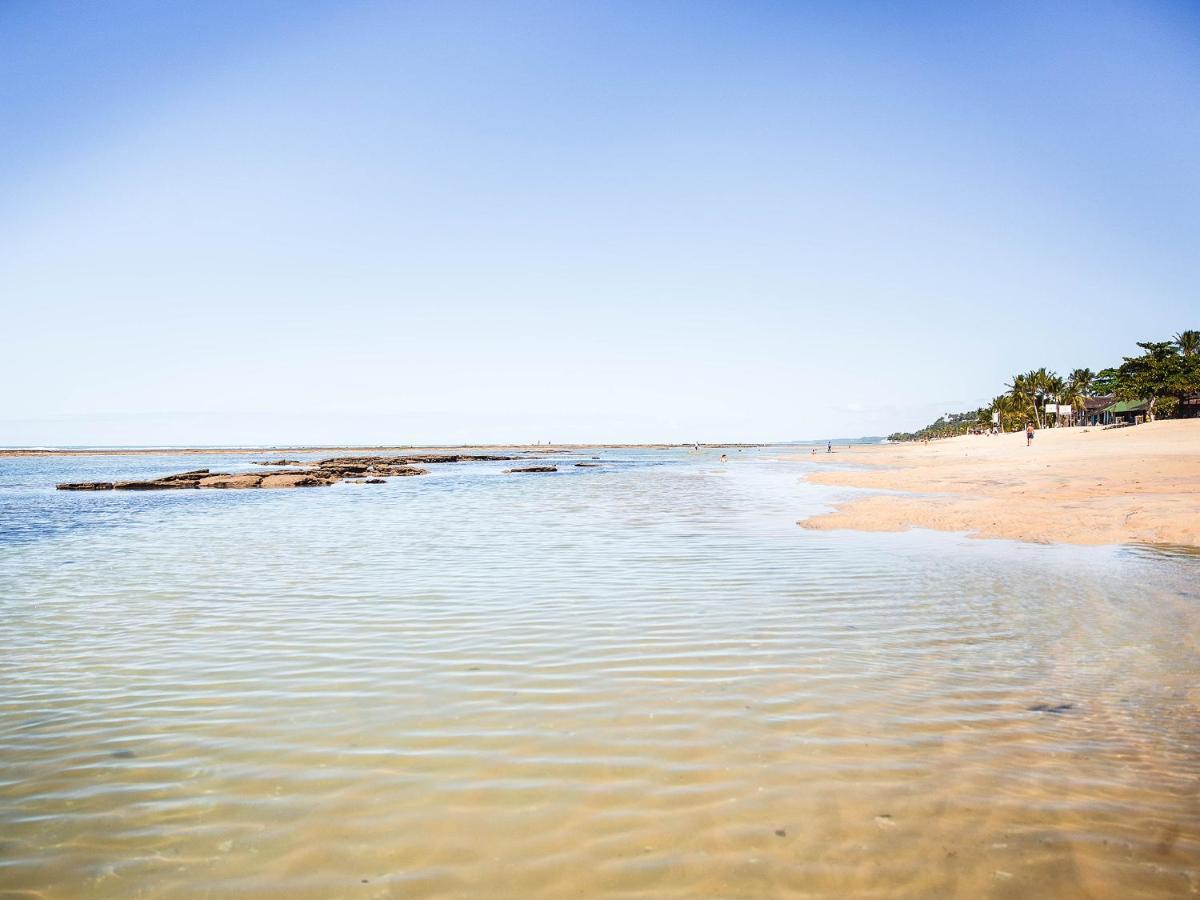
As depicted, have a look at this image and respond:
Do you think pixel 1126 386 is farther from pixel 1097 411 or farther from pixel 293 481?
pixel 293 481

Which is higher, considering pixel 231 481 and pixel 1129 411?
pixel 1129 411

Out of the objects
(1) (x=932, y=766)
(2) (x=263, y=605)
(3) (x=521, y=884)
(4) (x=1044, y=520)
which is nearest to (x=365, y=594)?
(2) (x=263, y=605)

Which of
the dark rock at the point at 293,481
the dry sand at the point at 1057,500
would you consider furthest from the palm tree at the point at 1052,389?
the dark rock at the point at 293,481

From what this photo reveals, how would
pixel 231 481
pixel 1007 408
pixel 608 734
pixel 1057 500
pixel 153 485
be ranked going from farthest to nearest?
pixel 1007 408 → pixel 231 481 → pixel 153 485 → pixel 1057 500 → pixel 608 734

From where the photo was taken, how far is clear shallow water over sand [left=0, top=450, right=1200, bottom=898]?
3.42 m

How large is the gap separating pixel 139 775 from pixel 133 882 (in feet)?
4.68

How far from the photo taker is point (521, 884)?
3.26 meters

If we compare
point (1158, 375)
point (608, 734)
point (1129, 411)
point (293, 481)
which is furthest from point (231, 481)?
point (1129, 411)

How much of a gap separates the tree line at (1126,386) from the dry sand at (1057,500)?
52160 millimetres

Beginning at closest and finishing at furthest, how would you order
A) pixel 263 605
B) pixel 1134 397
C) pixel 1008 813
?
pixel 1008 813 → pixel 263 605 → pixel 1134 397

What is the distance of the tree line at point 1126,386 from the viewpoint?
80875 mm

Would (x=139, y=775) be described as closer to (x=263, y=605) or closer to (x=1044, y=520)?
(x=263, y=605)

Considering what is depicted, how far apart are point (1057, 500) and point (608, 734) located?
73.2ft

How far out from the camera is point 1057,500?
21234 millimetres
